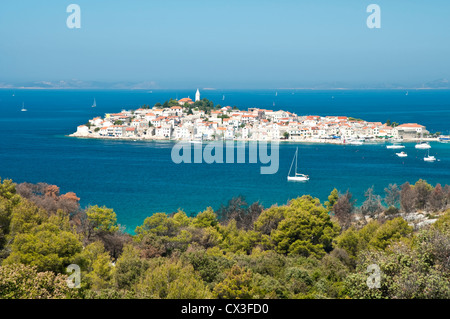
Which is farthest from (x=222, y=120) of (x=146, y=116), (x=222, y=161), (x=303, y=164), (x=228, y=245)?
(x=228, y=245)

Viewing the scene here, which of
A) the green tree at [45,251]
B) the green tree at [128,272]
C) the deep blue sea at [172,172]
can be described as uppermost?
the green tree at [45,251]

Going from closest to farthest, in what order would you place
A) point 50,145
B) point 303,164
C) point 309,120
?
point 303,164 → point 50,145 → point 309,120

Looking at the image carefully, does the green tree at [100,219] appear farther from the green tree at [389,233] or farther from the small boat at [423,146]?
the small boat at [423,146]

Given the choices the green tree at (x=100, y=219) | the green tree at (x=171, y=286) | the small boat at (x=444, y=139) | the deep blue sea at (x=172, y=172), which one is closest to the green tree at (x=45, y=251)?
the green tree at (x=171, y=286)

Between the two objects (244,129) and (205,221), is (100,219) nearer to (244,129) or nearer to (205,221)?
(205,221)

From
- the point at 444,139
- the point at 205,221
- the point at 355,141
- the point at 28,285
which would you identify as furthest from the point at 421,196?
the point at 444,139

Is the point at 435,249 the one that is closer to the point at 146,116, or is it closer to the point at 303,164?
the point at 303,164

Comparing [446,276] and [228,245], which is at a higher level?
[446,276]
